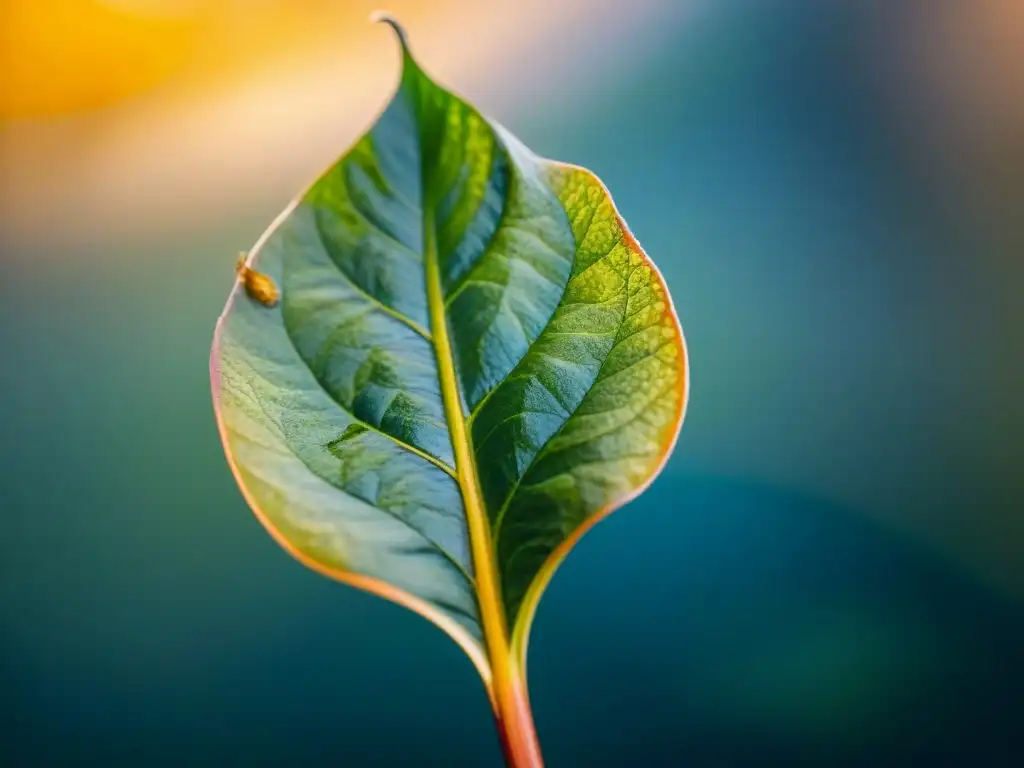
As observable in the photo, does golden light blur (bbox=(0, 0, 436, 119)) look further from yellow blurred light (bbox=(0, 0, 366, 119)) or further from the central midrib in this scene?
the central midrib

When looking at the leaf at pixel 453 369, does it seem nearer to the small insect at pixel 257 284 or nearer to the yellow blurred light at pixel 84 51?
the small insect at pixel 257 284

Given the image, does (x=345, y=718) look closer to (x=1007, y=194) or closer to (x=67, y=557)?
(x=67, y=557)

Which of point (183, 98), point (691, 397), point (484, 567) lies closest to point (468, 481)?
point (484, 567)

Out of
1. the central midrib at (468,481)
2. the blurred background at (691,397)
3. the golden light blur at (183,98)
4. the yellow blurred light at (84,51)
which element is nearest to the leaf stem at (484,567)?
the central midrib at (468,481)

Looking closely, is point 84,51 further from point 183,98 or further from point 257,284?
point 257,284

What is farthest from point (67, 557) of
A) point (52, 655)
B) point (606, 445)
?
point (606, 445)

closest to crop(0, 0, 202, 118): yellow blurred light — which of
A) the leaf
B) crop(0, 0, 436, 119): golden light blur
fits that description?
crop(0, 0, 436, 119): golden light blur
